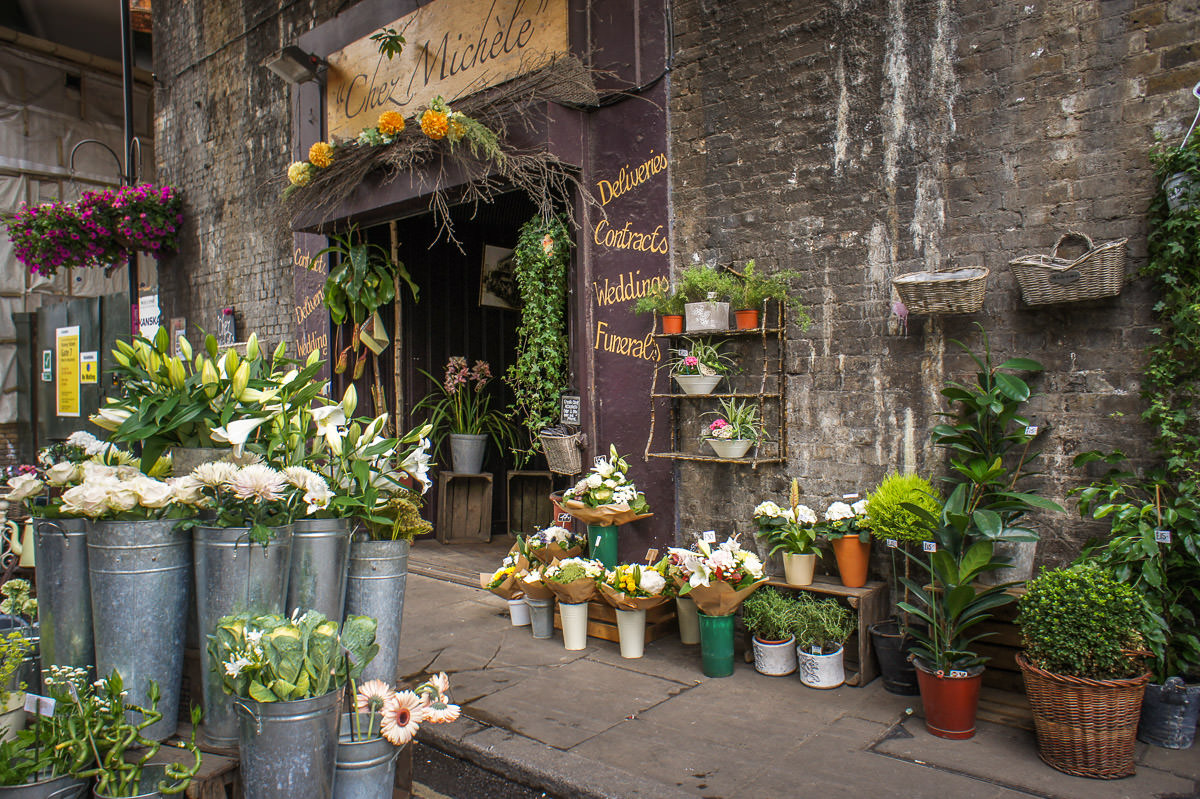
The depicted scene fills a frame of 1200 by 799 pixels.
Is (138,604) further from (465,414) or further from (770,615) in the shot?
(465,414)

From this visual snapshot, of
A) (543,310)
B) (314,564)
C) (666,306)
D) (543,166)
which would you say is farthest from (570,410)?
(314,564)

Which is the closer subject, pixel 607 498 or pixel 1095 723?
pixel 1095 723

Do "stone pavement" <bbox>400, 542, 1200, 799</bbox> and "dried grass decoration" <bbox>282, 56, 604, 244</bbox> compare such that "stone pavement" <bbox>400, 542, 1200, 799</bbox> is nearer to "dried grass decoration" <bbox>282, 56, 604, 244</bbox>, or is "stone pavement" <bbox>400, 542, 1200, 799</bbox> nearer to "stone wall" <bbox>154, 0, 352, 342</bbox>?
"dried grass decoration" <bbox>282, 56, 604, 244</bbox>

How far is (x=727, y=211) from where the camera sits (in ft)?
16.5

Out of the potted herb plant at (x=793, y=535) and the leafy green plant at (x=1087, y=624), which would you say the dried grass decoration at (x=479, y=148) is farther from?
the leafy green plant at (x=1087, y=624)

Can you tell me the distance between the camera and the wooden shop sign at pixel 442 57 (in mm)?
5781

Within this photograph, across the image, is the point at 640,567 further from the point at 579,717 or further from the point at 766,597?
the point at 579,717

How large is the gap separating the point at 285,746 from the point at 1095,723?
9.69 feet

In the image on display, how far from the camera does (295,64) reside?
721 centimetres

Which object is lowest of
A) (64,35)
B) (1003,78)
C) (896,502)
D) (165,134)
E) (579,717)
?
(579,717)

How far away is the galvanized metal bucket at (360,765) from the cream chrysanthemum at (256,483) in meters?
0.69

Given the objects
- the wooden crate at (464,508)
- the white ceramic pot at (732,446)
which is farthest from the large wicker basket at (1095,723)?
the wooden crate at (464,508)

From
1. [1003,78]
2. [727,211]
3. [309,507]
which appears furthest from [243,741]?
[1003,78]

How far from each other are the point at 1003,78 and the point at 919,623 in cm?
279
